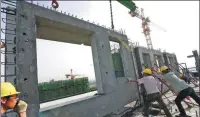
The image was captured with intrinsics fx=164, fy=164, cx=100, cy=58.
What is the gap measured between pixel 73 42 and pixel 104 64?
2.39 m

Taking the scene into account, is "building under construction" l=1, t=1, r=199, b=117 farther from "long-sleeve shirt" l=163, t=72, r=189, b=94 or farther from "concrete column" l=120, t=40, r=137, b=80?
"long-sleeve shirt" l=163, t=72, r=189, b=94

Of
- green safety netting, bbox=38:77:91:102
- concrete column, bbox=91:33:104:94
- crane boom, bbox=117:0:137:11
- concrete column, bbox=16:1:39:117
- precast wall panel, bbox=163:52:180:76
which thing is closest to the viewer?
concrete column, bbox=16:1:39:117

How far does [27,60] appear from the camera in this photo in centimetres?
453

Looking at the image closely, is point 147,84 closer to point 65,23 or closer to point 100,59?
point 100,59

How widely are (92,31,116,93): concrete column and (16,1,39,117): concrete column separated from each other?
117 inches

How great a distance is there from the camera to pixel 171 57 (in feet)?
63.0

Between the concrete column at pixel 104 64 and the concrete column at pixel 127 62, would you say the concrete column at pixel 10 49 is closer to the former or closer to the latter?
the concrete column at pixel 104 64

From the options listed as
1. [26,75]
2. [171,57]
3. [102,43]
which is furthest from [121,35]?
[171,57]

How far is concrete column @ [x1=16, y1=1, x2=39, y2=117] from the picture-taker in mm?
4304

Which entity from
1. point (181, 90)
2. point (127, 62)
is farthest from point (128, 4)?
point (181, 90)

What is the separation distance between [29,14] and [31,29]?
1.52ft

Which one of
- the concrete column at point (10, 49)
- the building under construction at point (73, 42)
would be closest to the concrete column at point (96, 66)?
the building under construction at point (73, 42)

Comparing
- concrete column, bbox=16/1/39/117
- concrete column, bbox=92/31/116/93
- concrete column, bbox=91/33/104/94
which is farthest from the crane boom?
concrete column, bbox=16/1/39/117

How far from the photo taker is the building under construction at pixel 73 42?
14.3ft
